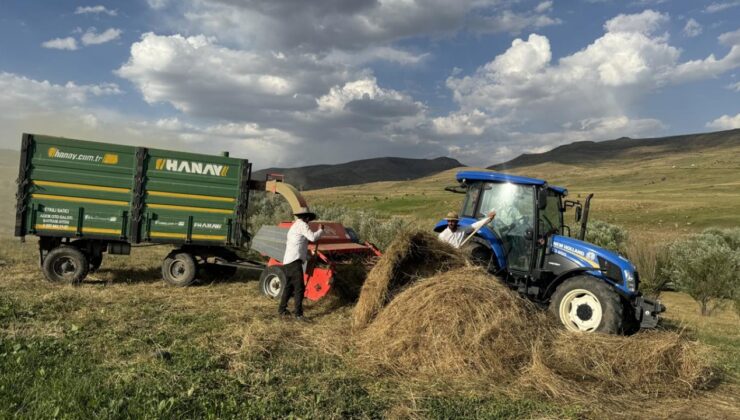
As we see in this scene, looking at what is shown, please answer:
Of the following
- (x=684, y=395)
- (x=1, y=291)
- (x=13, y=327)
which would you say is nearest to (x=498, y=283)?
(x=684, y=395)

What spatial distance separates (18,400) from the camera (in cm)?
403

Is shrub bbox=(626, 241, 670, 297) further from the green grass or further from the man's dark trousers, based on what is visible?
the man's dark trousers

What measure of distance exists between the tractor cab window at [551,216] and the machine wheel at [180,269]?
22.5ft

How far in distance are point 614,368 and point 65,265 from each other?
958cm

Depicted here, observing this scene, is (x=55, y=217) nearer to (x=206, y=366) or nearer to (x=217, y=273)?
(x=217, y=273)

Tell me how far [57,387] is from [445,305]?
3981mm

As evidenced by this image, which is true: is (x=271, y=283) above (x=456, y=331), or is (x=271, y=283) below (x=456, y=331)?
below

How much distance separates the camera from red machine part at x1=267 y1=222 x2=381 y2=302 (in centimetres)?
834

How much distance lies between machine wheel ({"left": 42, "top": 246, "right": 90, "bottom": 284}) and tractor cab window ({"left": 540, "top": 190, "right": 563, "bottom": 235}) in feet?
28.2

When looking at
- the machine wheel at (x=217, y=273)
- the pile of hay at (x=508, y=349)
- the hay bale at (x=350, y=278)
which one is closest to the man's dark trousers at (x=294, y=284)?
the hay bale at (x=350, y=278)

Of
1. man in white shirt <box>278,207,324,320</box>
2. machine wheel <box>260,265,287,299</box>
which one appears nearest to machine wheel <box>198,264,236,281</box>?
machine wheel <box>260,265,287,299</box>

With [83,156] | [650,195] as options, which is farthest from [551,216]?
[650,195]

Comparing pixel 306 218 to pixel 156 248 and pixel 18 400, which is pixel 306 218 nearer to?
pixel 18 400

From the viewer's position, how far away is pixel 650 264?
15406 millimetres
